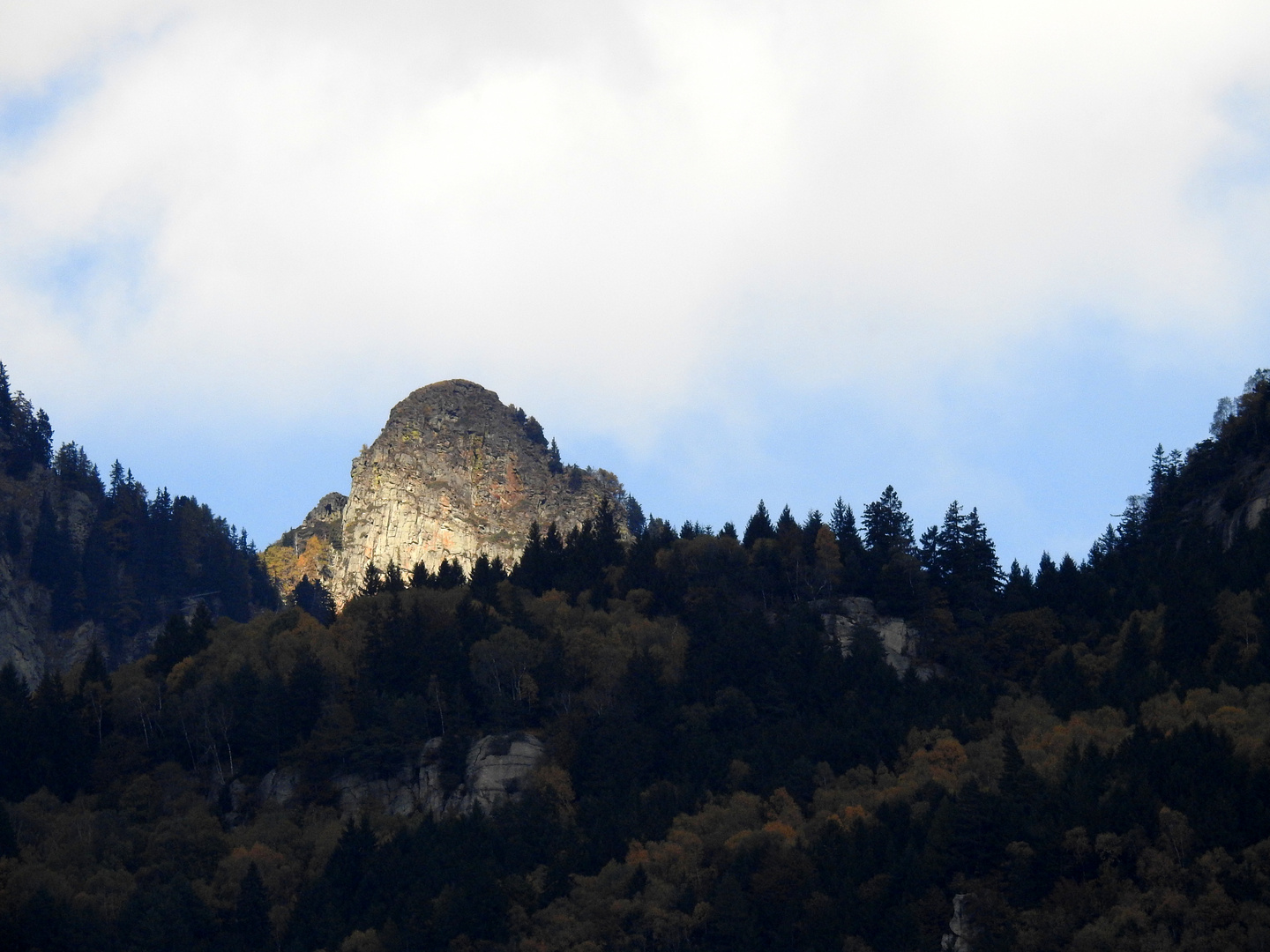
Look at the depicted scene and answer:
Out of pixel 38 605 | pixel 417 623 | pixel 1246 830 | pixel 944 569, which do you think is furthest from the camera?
pixel 38 605

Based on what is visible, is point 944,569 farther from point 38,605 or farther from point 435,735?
point 38,605

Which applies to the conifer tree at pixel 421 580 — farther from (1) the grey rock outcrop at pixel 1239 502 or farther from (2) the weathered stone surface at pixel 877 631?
(1) the grey rock outcrop at pixel 1239 502

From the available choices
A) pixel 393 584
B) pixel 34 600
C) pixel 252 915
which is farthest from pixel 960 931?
pixel 34 600

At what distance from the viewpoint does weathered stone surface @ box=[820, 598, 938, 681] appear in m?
124

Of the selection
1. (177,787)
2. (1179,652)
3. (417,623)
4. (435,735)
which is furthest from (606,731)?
(1179,652)

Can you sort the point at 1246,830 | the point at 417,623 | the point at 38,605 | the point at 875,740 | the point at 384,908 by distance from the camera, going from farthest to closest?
the point at 38,605 → the point at 417,623 → the point at 875,740 → the point at 384,908 → the point at 1246,830

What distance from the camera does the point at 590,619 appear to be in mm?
128125

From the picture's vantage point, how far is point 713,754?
110 meters

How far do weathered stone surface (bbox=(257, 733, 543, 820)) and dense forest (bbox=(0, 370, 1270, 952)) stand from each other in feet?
3.11

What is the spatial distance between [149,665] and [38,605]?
175ft

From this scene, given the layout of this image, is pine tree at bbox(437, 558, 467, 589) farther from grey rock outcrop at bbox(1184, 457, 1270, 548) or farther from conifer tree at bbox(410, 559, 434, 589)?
grey rock outcrop at bbox(1184, 457, 1270, 548)

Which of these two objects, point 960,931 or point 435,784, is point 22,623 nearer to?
point 435,784

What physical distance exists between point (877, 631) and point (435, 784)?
37.7 m

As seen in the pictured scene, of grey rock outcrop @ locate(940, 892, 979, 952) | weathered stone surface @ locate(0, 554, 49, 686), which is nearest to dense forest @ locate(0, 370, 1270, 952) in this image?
grey rock outcrop @ locate(940, 892, 979, 952)
